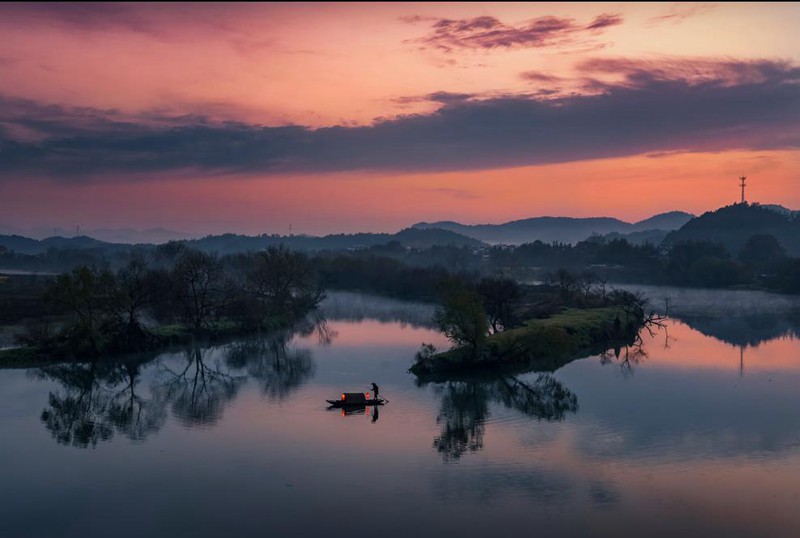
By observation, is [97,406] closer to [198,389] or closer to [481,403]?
[198,389]

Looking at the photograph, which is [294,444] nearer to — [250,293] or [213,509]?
[213,509]

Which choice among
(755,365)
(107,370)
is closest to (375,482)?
(107,370)

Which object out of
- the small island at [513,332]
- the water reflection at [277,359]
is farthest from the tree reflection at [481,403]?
the water reflection at [277,359]

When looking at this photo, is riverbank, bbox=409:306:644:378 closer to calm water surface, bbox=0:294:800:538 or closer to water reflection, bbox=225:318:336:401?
calm water surface, bbox=0:294:800:538

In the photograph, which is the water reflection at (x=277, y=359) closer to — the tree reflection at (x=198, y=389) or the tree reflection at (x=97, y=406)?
the tree reflection at (x=198, y=389)

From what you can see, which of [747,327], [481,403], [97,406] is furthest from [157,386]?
[747,327]
